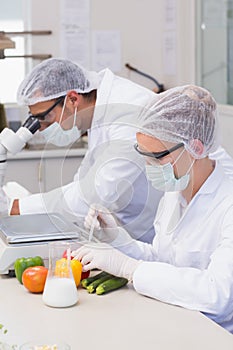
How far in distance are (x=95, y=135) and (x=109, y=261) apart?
2.29 feet

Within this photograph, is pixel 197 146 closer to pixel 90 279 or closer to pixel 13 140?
pixel 90 279

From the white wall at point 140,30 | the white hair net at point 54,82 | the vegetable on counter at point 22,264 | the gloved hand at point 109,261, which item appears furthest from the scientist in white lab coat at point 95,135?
the white wall at point 140,30

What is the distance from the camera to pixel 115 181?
2.33 meters

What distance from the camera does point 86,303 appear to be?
1.91 m

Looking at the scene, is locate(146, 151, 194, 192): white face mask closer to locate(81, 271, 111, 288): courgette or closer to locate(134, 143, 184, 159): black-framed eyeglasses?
locate(134, 143, 184, 159): black-framed eyeglasses

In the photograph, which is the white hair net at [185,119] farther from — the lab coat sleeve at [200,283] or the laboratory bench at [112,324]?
the laboratory bench at [112,324]

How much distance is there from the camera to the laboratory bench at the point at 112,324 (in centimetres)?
164

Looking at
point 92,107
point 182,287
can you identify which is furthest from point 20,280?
point 92,107

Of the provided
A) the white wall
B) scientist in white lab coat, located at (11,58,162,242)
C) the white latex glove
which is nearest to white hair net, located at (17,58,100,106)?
scientist in white lab coat, located at (11,58,162,242)

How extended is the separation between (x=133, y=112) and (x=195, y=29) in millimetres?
2346

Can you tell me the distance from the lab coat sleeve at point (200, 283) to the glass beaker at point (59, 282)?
180mm

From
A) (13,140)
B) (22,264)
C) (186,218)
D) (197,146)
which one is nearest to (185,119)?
(197,146)

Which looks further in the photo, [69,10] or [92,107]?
[69,10]

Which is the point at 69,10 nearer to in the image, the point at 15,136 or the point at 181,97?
Answer: the point at 15,136
